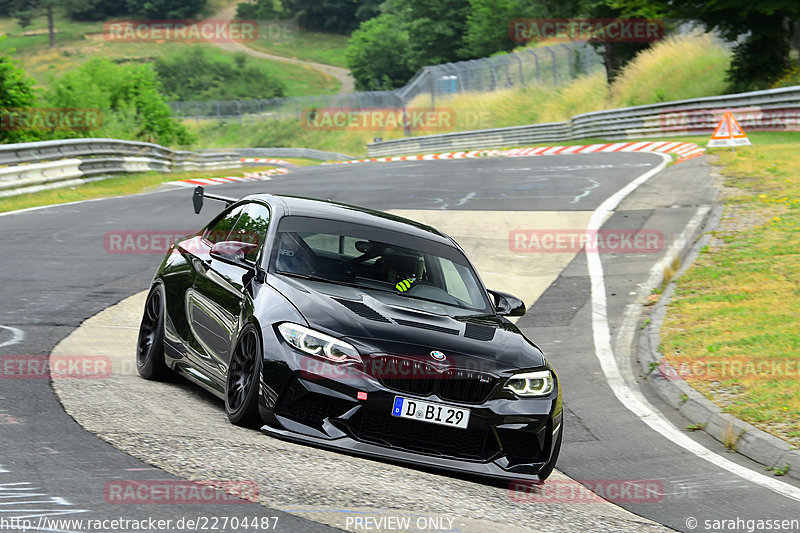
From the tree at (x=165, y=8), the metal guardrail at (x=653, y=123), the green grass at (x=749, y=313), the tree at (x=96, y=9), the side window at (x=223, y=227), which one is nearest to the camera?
the side window at (x=223, y=227)

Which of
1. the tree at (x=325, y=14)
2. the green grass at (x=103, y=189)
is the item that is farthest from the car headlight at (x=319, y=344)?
the tree at (x=325, y=14)

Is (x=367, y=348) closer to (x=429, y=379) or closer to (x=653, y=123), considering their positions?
(x=429, y=379)

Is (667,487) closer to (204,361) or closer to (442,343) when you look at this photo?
A: (442,343)

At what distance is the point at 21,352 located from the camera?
8.52 metres

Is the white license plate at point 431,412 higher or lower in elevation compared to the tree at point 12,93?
lower

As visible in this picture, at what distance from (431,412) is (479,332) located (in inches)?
34.3

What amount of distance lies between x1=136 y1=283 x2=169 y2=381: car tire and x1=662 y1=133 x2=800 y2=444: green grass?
15.2 feet

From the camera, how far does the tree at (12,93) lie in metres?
27.7

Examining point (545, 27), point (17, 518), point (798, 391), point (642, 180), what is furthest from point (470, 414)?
point (545, 27)

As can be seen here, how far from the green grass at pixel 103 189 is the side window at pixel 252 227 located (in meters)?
14.1

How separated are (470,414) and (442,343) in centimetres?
47

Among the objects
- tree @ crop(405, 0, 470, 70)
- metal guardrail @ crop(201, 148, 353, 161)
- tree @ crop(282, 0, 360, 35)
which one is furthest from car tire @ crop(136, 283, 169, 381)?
tree @ crop(282, 0, 360, 35)

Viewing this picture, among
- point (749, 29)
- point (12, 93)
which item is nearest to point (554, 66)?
point (749, 29)

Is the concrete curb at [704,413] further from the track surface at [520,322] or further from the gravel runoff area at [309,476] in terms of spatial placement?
the gravel runoff area at [309,476]
